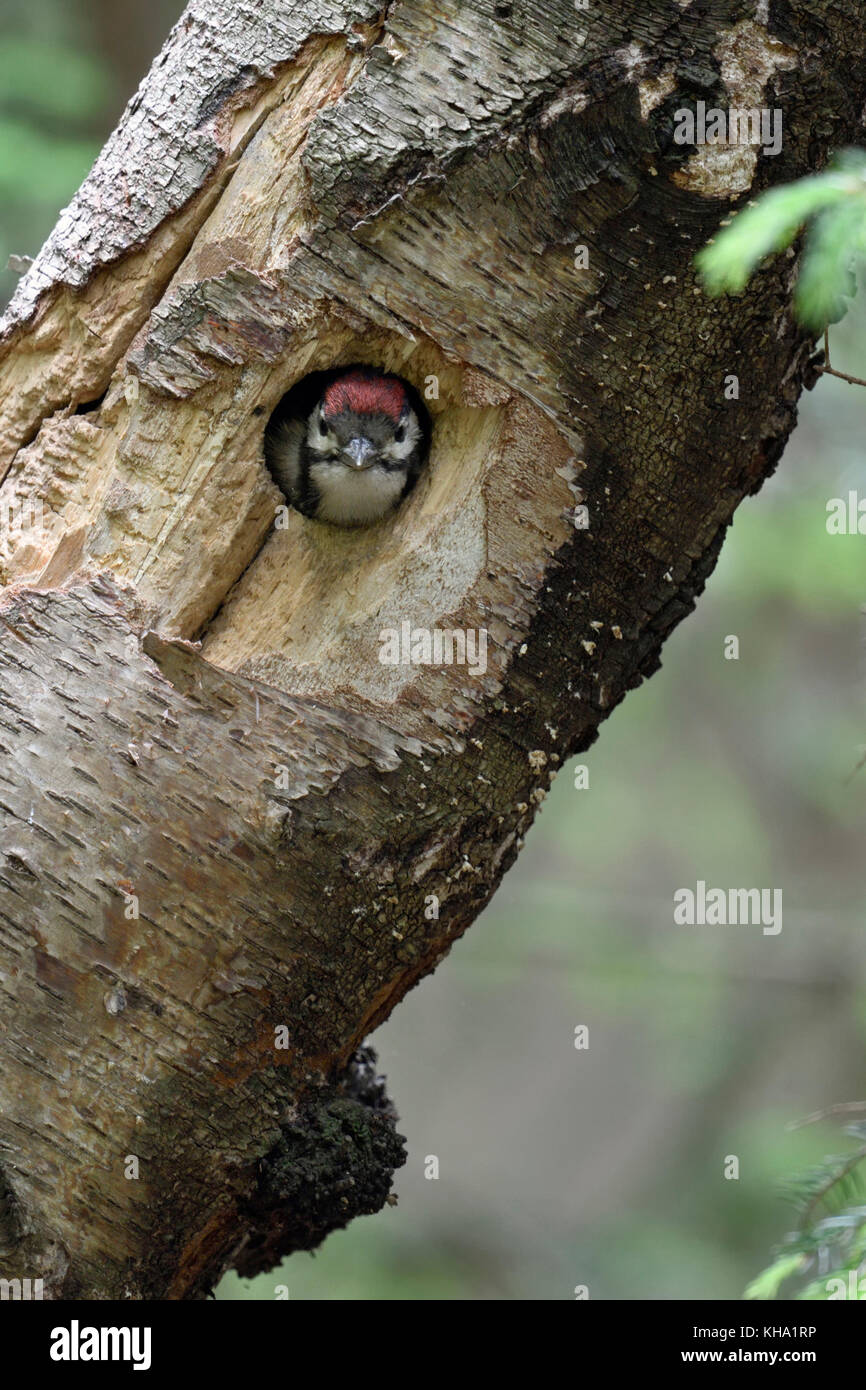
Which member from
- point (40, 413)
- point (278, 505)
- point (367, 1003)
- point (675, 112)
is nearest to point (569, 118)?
point (675, 112)

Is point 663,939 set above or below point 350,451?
below

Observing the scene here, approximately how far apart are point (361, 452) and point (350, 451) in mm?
33

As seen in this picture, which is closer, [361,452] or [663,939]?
[361,452]

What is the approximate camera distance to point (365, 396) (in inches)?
138

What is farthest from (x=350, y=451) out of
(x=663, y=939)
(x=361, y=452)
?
(x=663, y=939)

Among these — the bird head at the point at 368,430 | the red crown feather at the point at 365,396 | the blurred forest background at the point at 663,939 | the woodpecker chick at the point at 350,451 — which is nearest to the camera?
the red crown feather at the point at 365,396

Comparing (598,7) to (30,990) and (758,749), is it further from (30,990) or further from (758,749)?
(758,749)

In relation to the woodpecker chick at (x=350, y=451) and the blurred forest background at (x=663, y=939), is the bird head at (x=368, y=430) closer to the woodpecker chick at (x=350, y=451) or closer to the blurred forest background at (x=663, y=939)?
the woodpecker chick at (x=350, y=451)

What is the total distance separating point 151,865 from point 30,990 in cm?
37

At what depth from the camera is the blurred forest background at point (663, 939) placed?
601 centimetres

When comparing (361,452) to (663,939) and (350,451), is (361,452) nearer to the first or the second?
(350,451)

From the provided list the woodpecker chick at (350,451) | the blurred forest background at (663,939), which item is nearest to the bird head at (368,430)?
the woodpecker chick at (350,451)

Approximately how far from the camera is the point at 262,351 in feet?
9.18

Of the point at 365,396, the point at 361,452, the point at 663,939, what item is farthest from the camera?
the point at 663,939
